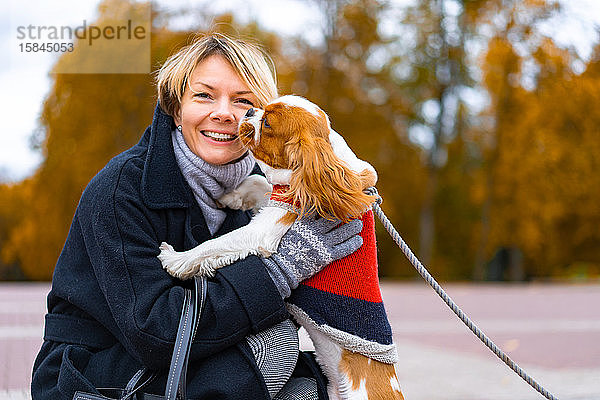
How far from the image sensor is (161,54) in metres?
17.8

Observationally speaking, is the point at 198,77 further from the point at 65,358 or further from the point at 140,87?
the point at 140,87

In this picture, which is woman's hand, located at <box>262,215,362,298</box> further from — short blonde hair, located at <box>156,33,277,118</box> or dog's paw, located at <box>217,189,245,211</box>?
short blonde hair, located at <box>156,33,277,118</box>

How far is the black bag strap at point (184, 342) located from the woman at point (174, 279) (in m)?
0.04

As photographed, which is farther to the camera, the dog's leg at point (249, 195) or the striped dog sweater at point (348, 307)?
the dog's leg at point (249, 195)

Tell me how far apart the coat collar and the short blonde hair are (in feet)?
0.49

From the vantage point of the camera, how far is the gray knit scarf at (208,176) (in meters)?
2.99

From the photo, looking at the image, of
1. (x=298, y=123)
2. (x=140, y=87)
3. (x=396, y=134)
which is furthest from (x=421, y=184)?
(x=298, y=123)

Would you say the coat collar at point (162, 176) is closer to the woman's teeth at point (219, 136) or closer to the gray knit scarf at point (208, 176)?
the gray knit scarf at point (208, 176)

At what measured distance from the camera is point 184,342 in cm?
253

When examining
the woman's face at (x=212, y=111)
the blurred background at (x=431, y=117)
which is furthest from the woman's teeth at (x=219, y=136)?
the blurred background at (x=431, y=117)

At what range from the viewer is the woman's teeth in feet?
9.95

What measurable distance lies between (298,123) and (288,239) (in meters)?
0.52

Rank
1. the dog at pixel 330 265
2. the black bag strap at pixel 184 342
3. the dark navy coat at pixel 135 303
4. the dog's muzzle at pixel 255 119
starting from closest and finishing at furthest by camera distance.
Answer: the black bag strap at pixel 184 342
the dark navy coat at pixel 135 303
the dog at pixel 330 265
the dog's muzzle at pixel 255 119

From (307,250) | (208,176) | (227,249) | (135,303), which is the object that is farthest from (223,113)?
(135,303)
